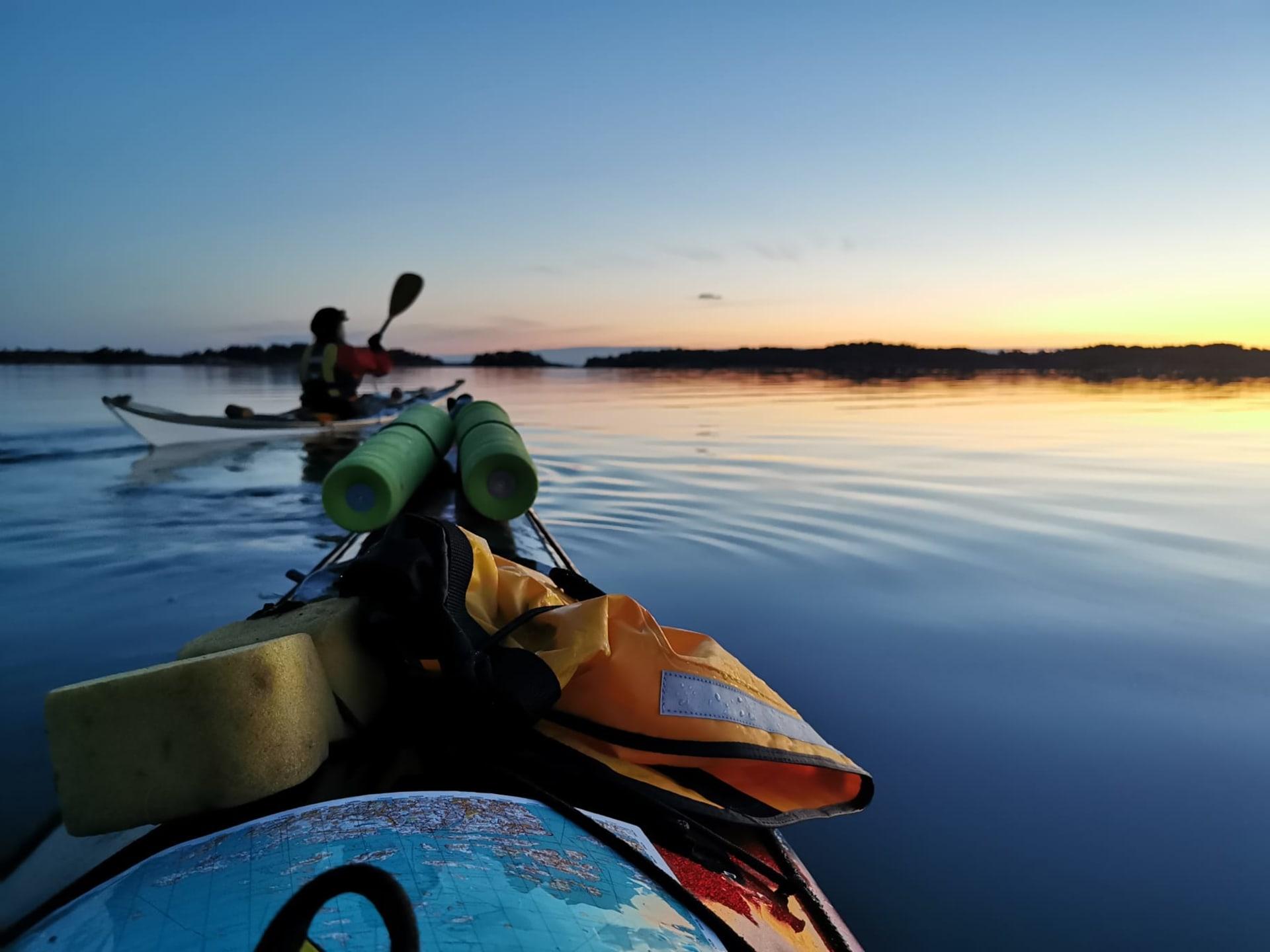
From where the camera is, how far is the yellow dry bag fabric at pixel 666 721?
1936 millimetres

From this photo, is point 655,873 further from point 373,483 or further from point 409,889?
point 373,483

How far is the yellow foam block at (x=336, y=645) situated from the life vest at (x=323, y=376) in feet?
37.3

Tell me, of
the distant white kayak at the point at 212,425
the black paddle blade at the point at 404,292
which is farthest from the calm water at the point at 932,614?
the black paddle blade at the point at 404,292

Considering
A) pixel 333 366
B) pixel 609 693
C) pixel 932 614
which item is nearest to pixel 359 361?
pixel 333 366

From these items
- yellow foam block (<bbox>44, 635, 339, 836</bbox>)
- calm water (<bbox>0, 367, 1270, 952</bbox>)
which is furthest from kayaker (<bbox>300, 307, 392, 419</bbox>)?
yellow foam block (<bbox>44, 635, 339, 836</bbox>)

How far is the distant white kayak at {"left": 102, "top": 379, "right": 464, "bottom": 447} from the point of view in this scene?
36.5 feet

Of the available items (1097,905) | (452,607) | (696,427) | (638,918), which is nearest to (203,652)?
(452,607)

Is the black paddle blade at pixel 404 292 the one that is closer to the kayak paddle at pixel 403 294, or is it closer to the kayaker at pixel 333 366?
the kayak paddle at pixel 403 294

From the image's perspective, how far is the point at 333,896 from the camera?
2.22 feet

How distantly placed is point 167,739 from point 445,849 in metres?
0.62

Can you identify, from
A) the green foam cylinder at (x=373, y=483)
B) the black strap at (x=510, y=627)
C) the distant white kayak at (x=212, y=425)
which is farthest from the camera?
the distant white kayak at (x=212, y=425)

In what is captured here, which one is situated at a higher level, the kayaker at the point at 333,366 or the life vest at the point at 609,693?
the kayaker at the point at 333,366

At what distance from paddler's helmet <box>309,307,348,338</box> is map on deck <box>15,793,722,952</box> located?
39.8 feet

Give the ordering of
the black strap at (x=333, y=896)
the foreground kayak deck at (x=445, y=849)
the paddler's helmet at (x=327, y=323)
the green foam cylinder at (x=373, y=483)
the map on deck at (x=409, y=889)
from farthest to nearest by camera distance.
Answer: the paddler's helmet at (x=327, y=323) < the green foam cylinder at (x=373, y=483) < the foreground kayak deck at (x=445, y=849) < the map on deck at (x=409, y=889) < the black strap at (x=333, y=896)
